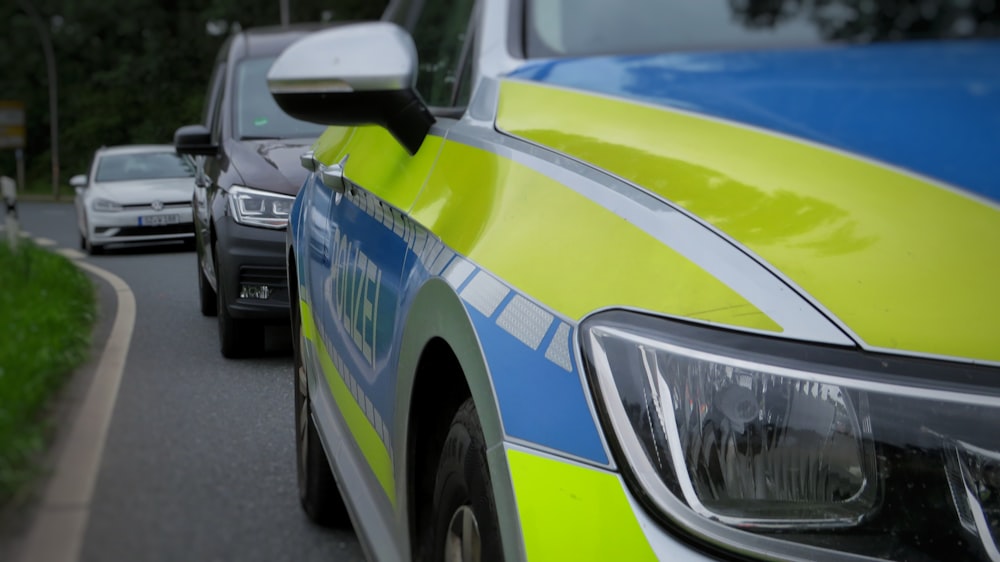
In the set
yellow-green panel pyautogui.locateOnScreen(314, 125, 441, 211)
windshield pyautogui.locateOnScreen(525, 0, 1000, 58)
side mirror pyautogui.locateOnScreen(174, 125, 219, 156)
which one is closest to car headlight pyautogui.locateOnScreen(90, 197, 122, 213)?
side mirror pyautogui.locateOnScreen(174, 125, 219, 156)

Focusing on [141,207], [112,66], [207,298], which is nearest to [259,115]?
[207,298]

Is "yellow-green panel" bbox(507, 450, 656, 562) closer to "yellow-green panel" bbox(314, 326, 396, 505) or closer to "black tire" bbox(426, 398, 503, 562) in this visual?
"black tire" bbox(426, 398, 503, 562)

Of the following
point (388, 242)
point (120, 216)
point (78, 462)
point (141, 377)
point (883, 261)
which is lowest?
point (120, 216)

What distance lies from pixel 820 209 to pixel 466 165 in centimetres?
78

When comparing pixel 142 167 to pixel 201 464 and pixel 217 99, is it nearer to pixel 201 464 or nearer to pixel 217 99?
pixel 217 99

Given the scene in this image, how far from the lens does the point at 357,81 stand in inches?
97.1

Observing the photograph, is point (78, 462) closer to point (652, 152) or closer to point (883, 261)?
Result: point (652, 152)

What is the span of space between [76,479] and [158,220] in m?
12.2

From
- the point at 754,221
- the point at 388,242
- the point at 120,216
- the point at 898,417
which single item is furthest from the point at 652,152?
the point at 120,216

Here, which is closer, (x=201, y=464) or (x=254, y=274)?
(x=201, y=464)

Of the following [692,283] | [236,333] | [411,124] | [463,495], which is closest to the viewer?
[692,283]

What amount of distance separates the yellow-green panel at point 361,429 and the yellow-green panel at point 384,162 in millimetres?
493

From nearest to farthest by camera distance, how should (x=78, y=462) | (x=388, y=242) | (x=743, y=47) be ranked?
(x=743, y=47) → (x=388, y=242) → (x=78, y=462)

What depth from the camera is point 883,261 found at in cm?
159
